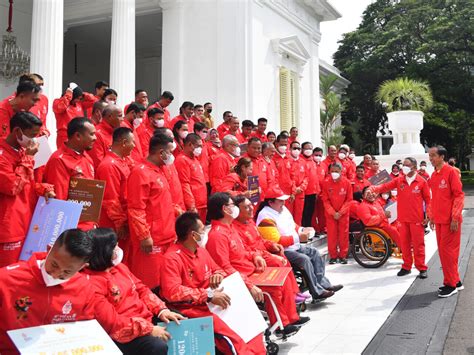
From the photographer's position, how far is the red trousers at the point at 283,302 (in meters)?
4.60

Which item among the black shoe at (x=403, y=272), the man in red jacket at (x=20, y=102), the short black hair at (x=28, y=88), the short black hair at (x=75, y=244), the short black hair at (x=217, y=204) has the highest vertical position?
the short black hair at (x=28, y=88)

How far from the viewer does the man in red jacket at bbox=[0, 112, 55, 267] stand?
3648 millimetres

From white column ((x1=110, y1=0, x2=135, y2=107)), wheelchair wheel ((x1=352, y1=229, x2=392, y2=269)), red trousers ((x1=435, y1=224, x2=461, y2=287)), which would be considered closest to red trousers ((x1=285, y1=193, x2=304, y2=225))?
wheelchair wheel ((x1=352, y1=229, x2=392, y2=269))

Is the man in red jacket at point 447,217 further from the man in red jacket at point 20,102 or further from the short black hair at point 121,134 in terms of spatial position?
the man in red jacket at point 20,102

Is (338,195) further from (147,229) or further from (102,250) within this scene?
(102,250)

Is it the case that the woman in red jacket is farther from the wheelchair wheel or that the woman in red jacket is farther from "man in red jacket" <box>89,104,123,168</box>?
the wheelchair wheel

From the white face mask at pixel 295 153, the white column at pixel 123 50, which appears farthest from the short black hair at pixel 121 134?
the white column at pixel 123 50

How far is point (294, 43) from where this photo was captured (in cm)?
1633

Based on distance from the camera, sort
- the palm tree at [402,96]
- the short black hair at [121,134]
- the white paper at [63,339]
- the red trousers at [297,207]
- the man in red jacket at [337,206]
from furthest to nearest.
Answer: the palm tree at [402,96] < the red trousers at [297,207] < the man in red jacket at [337,206] < the short black hair at [121,134] < the white paper at [63,339]

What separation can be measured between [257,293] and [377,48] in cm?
3212

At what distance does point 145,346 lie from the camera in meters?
3.14

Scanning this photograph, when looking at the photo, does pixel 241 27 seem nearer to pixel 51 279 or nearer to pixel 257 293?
pixel 257 293

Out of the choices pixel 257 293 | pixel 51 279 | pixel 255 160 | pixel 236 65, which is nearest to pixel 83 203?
pixel 51 279

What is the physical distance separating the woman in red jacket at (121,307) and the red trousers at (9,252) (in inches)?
33.9
